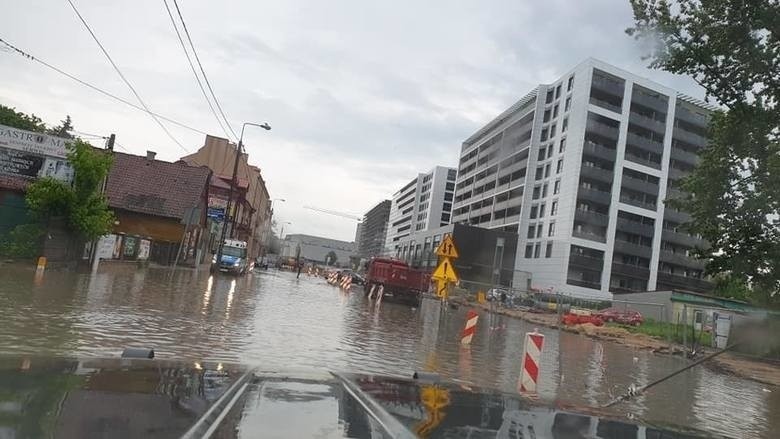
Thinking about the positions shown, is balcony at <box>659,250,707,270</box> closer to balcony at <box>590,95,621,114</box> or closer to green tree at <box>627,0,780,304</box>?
balcony at <box>590,95,621,114</box>

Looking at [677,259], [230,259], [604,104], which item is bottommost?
[230,259]

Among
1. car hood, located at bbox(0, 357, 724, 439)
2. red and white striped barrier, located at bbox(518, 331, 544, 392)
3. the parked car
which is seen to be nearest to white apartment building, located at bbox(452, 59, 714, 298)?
the parked car

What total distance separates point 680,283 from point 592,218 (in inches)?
659

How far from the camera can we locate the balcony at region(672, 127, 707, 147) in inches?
3088

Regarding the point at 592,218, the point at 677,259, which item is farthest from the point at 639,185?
the point at 677,259

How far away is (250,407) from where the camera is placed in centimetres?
391

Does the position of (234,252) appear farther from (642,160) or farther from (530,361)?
(642,160)

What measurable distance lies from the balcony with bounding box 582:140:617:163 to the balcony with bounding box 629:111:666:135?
5.51 meters

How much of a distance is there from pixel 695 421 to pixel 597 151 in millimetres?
68079

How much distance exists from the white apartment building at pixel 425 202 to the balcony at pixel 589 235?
68.6 meters

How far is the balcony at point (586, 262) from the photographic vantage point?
6981cm

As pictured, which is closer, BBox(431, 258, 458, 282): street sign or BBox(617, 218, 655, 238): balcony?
BBox(431, 258, 458, 282): street sign

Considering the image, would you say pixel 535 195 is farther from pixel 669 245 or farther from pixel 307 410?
pixel 307 410

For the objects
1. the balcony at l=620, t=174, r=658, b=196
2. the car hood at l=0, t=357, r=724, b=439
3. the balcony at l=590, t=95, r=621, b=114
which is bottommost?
the car hood at l=0, t=357, r=724, b=439
